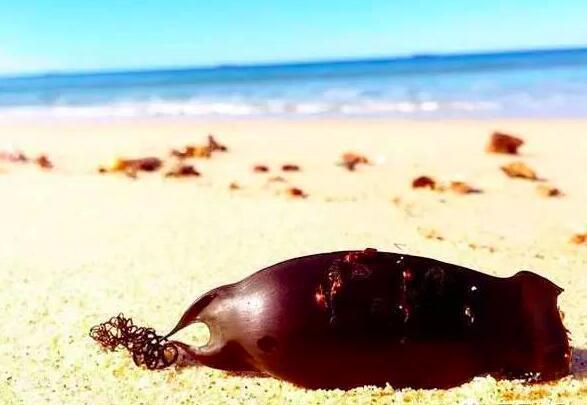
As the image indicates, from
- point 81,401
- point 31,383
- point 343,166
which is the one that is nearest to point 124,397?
point 81,401

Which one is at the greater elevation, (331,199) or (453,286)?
(453,286)

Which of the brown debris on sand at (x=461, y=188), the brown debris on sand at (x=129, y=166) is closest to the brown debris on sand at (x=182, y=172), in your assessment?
the brown debris on sand at (x=129, y=166)

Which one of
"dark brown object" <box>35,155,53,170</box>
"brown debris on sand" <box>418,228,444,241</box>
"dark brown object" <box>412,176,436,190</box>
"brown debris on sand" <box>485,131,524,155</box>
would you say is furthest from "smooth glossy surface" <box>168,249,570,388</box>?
"dark brown object" <box>35,155,53,170</box>

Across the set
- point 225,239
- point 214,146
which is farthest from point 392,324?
point 214,146

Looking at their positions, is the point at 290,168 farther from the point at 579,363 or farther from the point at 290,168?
the point at 579,363

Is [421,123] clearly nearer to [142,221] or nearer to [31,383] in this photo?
[142,221]

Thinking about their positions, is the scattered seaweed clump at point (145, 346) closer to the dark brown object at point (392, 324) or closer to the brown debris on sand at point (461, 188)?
the dark brown object at point (392, 324)

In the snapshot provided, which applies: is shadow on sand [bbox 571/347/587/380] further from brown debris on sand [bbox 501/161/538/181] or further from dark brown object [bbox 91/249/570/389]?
Answer: brown debris on sand [bbox 501/161/538/181]
